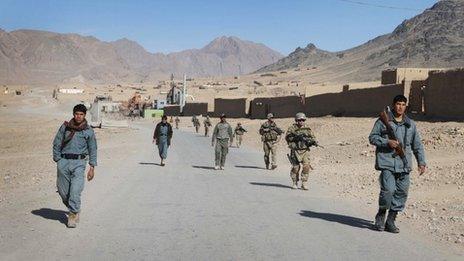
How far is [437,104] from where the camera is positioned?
2466 cm

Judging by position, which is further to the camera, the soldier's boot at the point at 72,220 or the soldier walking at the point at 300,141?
the soldier walking at the point at 300,141

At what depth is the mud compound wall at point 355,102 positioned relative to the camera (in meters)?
28.5

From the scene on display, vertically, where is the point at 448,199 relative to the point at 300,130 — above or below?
below

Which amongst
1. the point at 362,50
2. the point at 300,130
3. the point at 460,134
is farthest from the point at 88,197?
the point at 362,50

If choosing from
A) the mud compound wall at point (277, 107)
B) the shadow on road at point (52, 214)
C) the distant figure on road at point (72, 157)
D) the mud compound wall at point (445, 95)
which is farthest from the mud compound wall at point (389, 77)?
the distant figure on road at point (72, 157)

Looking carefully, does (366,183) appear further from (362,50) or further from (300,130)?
(362,50)

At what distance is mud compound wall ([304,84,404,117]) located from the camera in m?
28.5

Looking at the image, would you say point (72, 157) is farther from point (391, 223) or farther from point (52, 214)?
point (391, 223)

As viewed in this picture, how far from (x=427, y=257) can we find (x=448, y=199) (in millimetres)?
5161

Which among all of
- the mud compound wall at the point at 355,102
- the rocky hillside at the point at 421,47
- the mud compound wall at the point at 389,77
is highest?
the rocky hillside at the point at 421,47

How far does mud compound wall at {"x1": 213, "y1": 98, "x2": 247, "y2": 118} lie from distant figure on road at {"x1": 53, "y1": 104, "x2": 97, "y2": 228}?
4337cm

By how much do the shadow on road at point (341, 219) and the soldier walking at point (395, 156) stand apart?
0.68m

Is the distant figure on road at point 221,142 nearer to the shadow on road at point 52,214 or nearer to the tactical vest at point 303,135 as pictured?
the tactical vest at point 303,135

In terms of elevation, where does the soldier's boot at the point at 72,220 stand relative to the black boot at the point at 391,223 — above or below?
below
